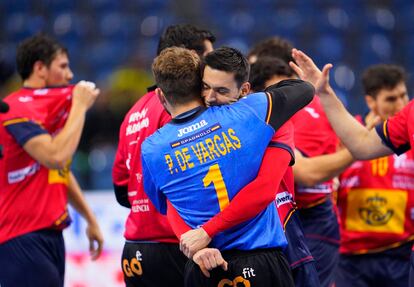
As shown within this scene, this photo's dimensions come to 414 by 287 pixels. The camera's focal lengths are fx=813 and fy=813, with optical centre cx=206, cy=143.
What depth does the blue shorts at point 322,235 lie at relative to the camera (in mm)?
5477

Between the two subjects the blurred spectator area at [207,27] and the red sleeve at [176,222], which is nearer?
the red sleeve at [176,222]

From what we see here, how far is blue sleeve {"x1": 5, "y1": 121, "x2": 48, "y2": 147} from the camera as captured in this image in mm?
5426

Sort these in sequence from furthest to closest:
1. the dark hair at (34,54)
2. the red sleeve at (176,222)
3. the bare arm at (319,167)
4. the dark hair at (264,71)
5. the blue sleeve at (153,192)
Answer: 1. the dark hair at (34,54)
2. the dark hair at (264,71)
3. the bare arm at (319,167)
4. the blue sleeve at (153,192)
5. the red sleeve at (176,222)

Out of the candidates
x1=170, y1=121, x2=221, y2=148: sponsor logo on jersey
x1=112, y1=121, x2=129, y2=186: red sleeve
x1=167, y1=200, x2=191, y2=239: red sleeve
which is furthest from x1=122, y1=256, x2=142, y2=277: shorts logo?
x1=170, y1=121, x2=221, y2=148: sponsor logo on jersey

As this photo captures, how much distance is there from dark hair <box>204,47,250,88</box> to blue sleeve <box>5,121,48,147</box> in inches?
75.7

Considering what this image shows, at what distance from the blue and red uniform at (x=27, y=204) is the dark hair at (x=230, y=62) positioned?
6.44 feet

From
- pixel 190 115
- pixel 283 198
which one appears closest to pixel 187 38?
pixel 190 115

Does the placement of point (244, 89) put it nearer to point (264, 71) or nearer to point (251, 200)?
point (251, 200)

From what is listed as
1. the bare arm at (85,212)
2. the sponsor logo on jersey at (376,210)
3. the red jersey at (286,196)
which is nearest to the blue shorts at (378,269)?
the sponsor logo on jersey at (376,210)

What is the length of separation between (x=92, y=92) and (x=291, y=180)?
1977 mm

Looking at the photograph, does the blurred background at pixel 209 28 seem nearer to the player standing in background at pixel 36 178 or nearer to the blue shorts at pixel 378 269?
the blue shorts at pixel 378 269

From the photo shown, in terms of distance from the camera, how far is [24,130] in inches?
215

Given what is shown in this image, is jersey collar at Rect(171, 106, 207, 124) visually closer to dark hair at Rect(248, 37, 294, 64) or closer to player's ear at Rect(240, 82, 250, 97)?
player's ear at Rect(240, 82, 250, 97)

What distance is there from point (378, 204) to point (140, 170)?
2240mm
